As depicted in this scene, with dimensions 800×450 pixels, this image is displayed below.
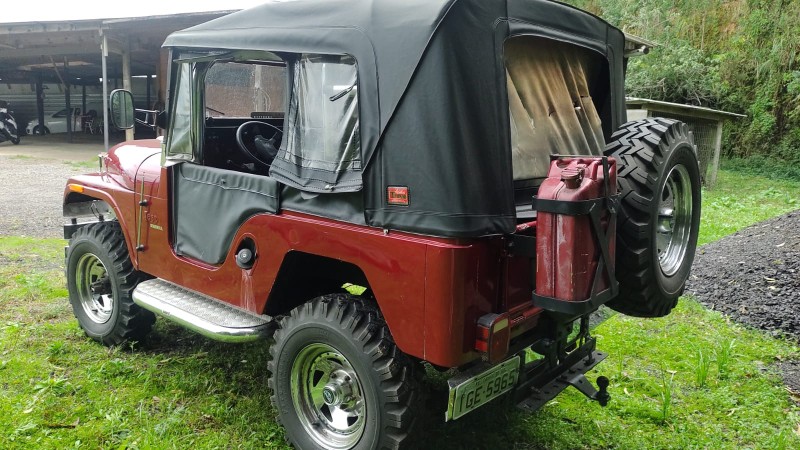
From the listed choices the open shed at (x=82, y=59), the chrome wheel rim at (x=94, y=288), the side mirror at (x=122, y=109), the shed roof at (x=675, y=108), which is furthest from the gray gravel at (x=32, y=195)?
the shed roof at (x=675, y=108)

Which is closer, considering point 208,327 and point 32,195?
point 208,327

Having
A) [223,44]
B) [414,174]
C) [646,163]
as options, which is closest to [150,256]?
[223,44]

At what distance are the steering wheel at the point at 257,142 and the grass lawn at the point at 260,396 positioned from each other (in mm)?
1438

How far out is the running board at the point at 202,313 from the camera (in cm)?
335

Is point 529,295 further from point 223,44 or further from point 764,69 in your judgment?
point 764,69

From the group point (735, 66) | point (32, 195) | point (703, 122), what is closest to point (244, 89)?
point (32, 195)

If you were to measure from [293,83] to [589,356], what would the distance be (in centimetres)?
224

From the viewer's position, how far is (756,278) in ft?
20.0

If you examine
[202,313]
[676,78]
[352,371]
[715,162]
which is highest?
[676,78]

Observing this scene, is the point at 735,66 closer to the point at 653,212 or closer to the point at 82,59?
the point at 653,212

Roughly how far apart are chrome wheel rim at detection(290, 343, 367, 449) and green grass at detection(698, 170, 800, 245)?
21.5ft

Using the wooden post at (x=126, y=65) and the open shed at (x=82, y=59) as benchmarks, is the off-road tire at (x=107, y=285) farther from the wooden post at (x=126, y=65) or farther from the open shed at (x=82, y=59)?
the wooden post at (x=126, y=65)

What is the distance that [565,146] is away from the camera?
3.37 metres

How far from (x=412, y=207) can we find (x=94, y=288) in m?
3.09
